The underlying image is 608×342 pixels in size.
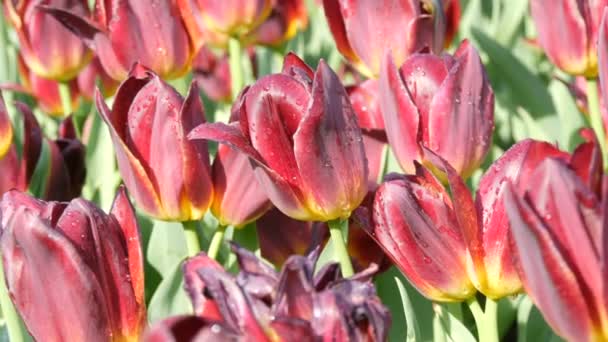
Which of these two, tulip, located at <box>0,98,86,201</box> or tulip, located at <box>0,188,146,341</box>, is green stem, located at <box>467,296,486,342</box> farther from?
tulip, located at <box>0,98,86,201</box>

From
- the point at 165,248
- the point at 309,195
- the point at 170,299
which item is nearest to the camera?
the point at 309,195

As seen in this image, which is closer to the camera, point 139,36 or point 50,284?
point 50,284

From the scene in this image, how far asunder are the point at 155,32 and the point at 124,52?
0.14ft

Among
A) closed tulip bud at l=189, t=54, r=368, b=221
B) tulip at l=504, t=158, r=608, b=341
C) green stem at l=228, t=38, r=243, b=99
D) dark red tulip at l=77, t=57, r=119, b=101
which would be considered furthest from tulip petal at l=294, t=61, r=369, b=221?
dark red tulip at l=77, t=57, r=119, b=101

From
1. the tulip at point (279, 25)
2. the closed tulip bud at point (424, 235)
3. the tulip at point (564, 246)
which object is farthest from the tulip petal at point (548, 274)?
the tulip at point (279, 25)

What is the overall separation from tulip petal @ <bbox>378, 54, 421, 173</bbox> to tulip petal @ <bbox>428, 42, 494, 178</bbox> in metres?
0.02

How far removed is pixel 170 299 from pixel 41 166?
0.32 metres

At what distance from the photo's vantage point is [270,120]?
872mm

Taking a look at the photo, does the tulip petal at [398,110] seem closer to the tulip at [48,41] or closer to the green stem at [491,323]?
the green stem at [491,323]

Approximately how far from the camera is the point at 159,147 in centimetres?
99

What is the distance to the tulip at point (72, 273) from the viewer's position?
0.79 meters

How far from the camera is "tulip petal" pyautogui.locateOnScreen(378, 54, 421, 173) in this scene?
1025 millimetres

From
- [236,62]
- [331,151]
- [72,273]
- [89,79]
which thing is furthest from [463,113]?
[89,79]

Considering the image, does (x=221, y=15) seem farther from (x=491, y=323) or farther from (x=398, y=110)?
(x=491, y=323)
